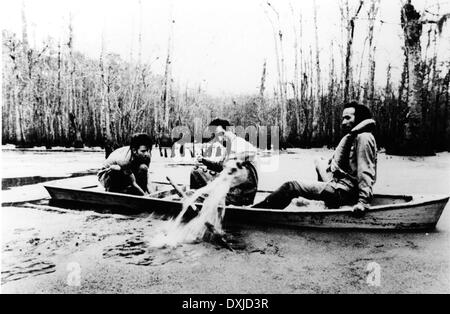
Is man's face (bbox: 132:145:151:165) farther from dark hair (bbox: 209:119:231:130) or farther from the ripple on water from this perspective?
the ripple on water

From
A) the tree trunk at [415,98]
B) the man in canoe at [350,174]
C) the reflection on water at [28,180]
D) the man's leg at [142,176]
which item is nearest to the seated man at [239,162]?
the man in canoe at [350,174]

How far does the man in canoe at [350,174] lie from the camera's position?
10.7ft

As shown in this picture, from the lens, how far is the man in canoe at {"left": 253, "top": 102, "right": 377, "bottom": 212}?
3264 mm

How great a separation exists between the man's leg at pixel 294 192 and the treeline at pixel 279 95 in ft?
3.33

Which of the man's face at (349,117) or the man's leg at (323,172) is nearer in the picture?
the man's face at (349,117)

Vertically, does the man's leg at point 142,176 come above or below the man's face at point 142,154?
below

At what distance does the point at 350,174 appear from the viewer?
3.41m

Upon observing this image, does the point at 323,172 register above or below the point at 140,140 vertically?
below

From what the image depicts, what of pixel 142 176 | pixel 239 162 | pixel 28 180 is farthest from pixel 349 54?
pixel 28 180

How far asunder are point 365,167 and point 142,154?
239cm

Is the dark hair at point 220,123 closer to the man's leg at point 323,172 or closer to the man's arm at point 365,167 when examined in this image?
the man's leg at point 323,172

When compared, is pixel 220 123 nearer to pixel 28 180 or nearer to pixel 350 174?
pixel 350 174
